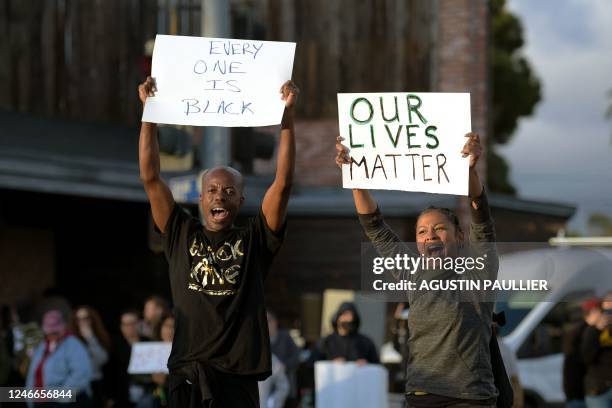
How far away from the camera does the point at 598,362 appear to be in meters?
11.5

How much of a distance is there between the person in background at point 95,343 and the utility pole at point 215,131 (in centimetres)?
226

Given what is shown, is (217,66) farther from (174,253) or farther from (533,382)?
(533,382)

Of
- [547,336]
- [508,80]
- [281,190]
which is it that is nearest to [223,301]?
[281,190]

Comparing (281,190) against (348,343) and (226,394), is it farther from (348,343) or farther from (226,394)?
(348,343)

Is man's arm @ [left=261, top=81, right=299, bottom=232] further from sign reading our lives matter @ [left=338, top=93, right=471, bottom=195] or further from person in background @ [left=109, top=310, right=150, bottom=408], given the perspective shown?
person in background @ [left=109, top=310, right=150, bottom=408]

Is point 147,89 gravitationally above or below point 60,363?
above

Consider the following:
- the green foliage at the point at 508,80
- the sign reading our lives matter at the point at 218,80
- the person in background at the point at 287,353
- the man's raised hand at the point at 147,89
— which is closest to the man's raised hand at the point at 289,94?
the sign reading our lives matter at the point at 218,80

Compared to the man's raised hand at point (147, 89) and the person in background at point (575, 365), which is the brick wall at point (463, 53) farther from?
the man's raised hand at point (147, 89)

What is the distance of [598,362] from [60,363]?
4.43m

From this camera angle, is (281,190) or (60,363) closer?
(281,190)

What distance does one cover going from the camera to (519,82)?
149 feet

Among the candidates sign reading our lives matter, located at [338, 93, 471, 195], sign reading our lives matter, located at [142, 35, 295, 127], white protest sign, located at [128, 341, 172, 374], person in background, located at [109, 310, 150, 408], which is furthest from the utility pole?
sign reading our lives matter, located at [338, 93, 471, 195]

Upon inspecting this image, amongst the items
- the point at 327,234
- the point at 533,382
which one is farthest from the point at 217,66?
the point at 327,234

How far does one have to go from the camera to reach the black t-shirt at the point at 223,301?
6332mm
